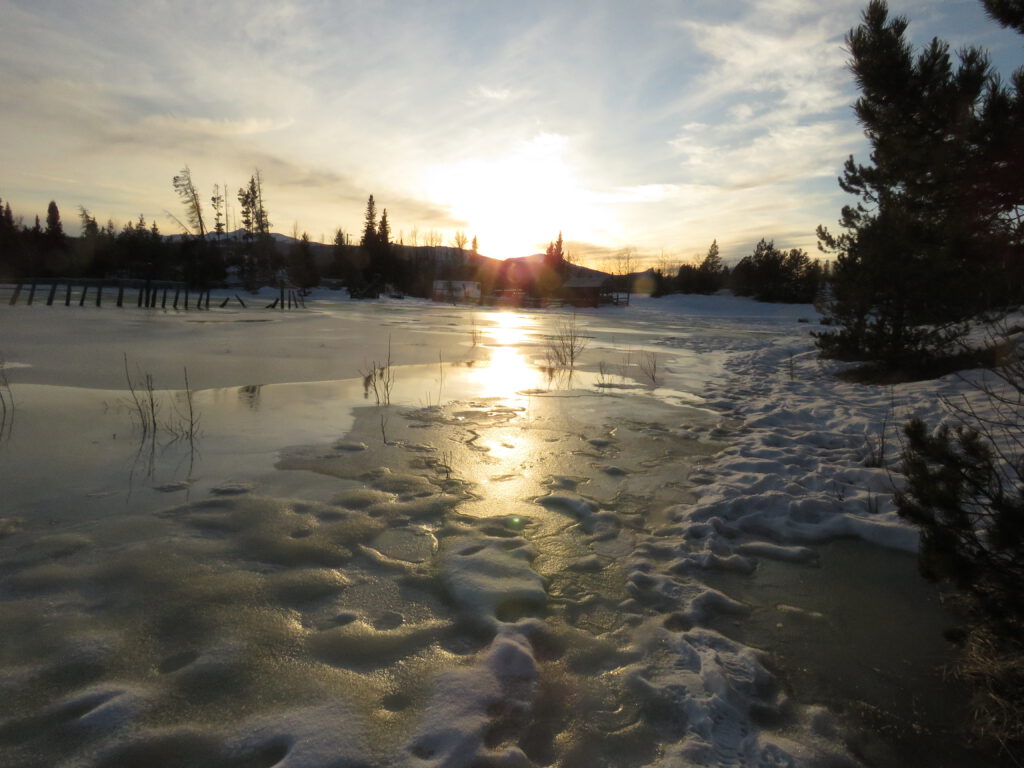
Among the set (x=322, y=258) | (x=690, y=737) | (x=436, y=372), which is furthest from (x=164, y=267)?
(x=322, y=258)

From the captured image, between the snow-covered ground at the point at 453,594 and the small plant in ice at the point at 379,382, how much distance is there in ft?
3.02

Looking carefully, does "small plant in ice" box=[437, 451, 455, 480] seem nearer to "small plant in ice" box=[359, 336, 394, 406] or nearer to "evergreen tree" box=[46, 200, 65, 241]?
"small plant in ice" box=[359, 336, 394, 406]

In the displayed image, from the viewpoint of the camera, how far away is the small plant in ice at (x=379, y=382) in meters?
6.82

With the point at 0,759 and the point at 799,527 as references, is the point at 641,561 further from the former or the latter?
the point at 0,759

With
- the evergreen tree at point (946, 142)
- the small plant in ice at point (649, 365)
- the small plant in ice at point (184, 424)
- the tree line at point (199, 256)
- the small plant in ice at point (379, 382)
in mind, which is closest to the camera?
the evergreen tree at point (946, 142)

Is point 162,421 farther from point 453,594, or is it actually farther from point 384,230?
point 384,230

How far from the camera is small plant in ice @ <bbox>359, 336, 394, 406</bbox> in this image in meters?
6.82

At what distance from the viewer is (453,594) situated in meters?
2.61

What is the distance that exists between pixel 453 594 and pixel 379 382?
224 inches

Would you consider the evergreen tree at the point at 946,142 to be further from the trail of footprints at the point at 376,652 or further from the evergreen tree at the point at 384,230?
the evergreen tree at the point at 384,230

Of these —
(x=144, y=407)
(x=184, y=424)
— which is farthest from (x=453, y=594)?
(x=144, y=407)

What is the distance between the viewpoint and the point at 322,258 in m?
103

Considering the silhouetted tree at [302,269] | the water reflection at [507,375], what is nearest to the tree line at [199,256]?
the silhouetted tree at [302,269]

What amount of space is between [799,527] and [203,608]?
363cm
